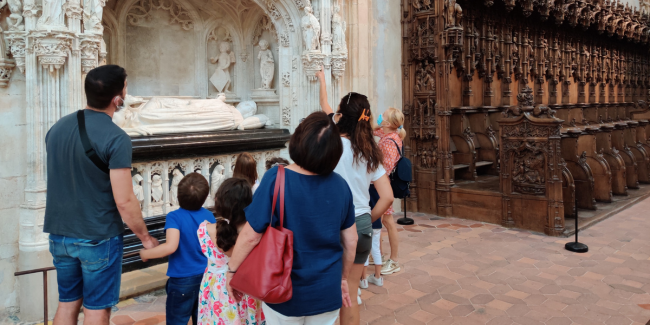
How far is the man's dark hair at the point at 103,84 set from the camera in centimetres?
220

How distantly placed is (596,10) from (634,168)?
510 cm

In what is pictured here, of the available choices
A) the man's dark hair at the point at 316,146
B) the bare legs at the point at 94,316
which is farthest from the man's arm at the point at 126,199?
the man's dark hair at the point at 316,146

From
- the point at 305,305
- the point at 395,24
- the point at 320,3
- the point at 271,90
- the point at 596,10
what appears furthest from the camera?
the point at 596,10

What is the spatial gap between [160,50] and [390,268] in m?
4.19

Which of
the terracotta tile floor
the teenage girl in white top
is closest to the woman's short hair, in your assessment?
the teenage girl in white top

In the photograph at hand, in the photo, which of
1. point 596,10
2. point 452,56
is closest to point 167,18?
point 452,56

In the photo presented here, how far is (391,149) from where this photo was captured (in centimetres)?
404

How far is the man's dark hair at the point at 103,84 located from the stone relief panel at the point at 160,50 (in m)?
4.08

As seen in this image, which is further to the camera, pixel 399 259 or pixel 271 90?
pixel 271 90

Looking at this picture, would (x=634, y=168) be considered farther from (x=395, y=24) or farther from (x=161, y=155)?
(x=161, y=155)

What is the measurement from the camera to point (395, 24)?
7.54 metres

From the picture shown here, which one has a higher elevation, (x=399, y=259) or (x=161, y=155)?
(x=161, y=155)

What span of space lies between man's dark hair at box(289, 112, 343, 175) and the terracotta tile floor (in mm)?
2066

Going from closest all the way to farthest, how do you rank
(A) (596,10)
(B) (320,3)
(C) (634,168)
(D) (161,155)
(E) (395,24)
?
(D) (161,155), (B) (320,3), (E) (395,24), (C) (634,168), (A) (596,10)
